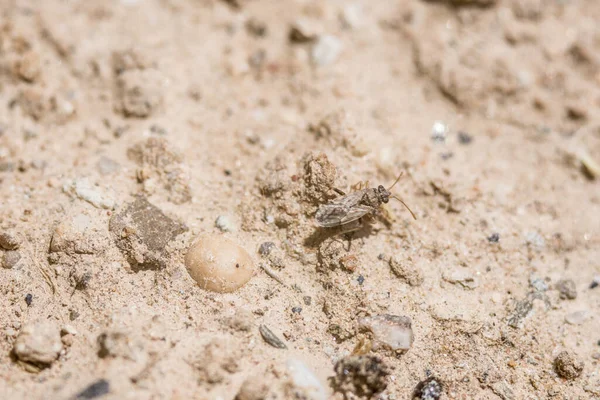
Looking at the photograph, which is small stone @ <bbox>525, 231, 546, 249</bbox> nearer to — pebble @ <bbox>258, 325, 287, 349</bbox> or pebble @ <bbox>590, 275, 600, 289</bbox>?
pebble @ <bbox>590, 275, 600, 289</bbox>

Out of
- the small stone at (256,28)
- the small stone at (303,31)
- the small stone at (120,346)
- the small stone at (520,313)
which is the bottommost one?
the small stone at (120,346)

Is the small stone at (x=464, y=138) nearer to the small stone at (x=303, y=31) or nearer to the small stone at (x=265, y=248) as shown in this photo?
the small stone at (x=303, y=31)

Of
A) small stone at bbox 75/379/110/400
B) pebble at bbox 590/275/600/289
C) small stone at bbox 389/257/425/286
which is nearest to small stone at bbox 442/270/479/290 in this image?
small stone at bbox 389/257/425/286

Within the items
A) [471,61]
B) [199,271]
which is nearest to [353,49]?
[471,61]

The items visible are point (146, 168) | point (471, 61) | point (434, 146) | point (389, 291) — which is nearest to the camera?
point (389, 291)

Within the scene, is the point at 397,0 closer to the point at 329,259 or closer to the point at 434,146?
the point at 434,146

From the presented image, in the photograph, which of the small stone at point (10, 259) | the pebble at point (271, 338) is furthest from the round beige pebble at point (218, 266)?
the small stone at point (10, 259)
